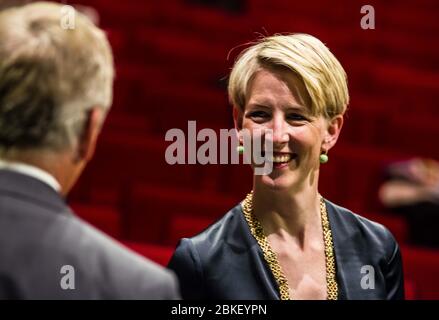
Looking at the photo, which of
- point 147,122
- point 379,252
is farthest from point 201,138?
point 379,252

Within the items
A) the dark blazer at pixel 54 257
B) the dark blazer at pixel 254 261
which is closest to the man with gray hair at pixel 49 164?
the dark blazer at pixel 54 257

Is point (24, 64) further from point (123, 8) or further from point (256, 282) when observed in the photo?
point (123, 8)

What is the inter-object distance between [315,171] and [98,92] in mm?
278

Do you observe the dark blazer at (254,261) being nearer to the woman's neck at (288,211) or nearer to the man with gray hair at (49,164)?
the woman's neck at (288,211)

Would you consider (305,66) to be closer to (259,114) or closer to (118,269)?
(259,114)

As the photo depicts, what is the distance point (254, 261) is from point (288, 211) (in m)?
0.05

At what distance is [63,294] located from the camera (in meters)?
0.45

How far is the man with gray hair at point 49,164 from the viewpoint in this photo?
437mm

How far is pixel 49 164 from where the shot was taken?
46cm

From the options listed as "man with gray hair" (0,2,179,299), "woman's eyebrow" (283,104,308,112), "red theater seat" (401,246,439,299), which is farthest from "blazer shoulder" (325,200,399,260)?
"red theater seat" (401,246,439,299)

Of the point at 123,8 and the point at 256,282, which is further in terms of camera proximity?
the point at 123,8

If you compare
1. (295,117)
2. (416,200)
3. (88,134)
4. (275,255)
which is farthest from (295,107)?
(416,200)

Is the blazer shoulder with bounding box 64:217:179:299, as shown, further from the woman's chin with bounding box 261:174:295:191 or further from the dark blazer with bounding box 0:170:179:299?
the woman's chin with bounding box 261:174:295:191

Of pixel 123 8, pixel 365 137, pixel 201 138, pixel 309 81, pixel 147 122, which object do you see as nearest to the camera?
pixel 309 81
